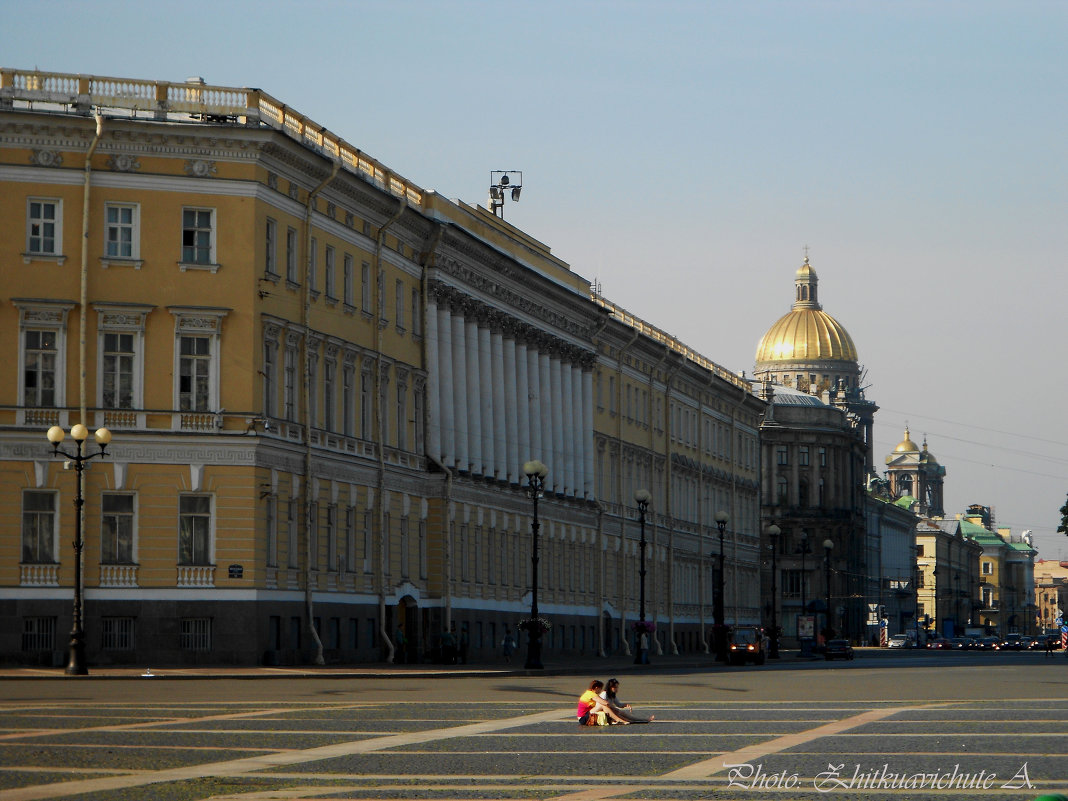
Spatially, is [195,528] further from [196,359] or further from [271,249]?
[271,249]

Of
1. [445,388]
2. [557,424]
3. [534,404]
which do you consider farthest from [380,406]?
[557,424]

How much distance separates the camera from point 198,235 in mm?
52688

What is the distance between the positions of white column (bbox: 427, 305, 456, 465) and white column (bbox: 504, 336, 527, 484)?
6614mm

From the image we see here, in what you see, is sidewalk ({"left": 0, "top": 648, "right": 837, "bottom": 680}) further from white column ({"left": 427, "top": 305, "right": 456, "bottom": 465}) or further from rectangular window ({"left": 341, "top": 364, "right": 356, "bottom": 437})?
white column ({"left": 427, "top": 305, "right": 456, "bottom": 465})

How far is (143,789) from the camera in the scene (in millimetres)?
18641

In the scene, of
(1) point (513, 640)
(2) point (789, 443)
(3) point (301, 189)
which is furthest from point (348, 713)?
(2) point (789, 443)

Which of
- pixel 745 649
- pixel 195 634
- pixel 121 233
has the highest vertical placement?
pixel 121 233

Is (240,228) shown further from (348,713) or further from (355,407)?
(348,713)

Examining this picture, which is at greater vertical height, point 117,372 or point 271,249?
point 271,249

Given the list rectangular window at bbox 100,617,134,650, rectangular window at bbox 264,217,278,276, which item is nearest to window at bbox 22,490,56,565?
rectangular window at bbox 100,617,134,650

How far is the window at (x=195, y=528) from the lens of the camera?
169 feet

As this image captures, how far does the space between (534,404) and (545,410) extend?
176 centimetres

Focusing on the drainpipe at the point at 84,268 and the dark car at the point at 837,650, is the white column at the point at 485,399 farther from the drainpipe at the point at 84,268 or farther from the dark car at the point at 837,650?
the drainpipe at the point at 84,268

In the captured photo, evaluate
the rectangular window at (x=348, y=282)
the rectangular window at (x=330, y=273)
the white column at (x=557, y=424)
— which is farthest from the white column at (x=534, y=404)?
the rectangular window at (x=330, y=273)
